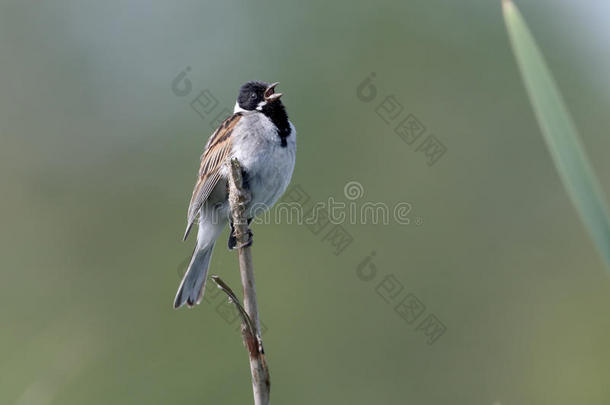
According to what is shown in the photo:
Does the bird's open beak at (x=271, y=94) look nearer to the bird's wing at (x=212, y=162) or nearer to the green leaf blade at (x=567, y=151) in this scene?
the bird's wing at (x=212, y=162)

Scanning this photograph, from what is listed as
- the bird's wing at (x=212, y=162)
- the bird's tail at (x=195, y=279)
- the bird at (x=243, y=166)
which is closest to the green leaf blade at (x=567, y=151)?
the bird at (x=243, y=166)

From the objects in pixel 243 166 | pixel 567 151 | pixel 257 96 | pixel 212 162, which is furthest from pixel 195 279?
pixel 567 151

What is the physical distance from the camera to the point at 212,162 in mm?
4305

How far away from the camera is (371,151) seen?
365 inches

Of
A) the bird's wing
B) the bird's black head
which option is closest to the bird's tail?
the bird's wing

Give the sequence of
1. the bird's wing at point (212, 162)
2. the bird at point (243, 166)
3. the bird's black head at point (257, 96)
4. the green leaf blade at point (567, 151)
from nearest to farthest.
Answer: the green leaf blade at point (567, 151) < the bird at point (243, 166) < the bird's wing at point (212, 162) < the bird's black head at point (257, 96)

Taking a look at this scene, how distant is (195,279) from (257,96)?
3.94 feet

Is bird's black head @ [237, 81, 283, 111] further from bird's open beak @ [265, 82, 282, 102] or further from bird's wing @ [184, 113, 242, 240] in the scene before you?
bird's wing @ [184, 113, 242, 240]

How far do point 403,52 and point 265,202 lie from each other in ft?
22.5

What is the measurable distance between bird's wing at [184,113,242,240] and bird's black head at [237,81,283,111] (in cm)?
12

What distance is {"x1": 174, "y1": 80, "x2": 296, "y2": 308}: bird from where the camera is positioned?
408cm

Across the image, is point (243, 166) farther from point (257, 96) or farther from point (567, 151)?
point (567, 151)

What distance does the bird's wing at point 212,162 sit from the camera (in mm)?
4223

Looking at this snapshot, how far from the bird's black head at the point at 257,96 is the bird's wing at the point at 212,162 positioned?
0.39 ft
